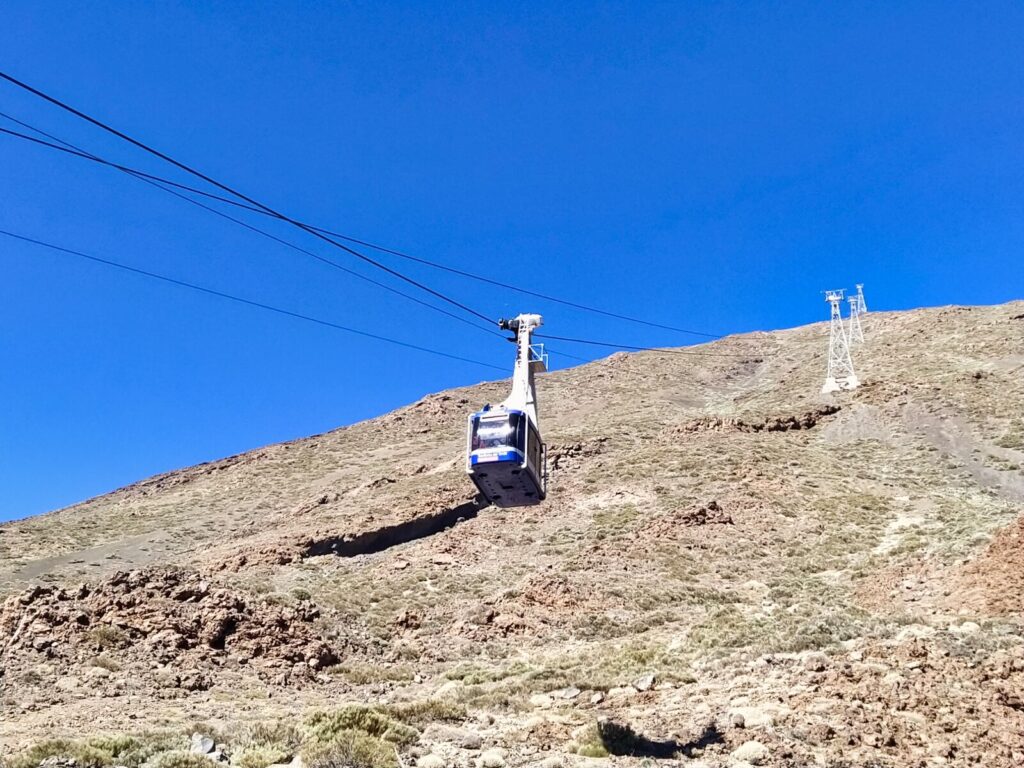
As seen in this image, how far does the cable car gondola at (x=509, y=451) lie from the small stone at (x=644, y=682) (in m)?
4.63

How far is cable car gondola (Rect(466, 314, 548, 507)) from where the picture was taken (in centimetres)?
1772

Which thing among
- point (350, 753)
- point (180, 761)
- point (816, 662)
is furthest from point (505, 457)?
point (180, 761)

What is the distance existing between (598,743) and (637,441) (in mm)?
36619

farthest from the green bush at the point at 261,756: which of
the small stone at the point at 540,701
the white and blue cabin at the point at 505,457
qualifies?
the white and blue cabin at the point at 505,457

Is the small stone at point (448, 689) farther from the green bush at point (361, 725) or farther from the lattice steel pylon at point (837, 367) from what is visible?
the lattice steel pylon at point (837, 367)

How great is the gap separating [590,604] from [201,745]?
589 inches

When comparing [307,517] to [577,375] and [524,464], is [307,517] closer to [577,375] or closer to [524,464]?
[524,464]

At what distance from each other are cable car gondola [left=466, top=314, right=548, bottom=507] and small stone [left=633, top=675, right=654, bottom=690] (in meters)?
4.63

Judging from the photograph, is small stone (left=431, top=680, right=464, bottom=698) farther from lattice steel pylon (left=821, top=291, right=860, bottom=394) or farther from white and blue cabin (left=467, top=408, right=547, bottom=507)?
lattice steel pylon (left=821, top=291, right=860, bottom=394)

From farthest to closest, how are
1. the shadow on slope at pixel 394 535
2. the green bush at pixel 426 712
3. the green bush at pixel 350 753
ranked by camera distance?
the shadow on slope at pixel 394 535 → the green bush at pixel 426 712 → the green bush at pixel 350 753

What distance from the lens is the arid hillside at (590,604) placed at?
1219cm

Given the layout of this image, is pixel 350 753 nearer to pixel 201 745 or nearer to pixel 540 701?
pixel 201 745

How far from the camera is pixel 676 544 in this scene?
29.8m

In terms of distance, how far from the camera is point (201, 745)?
11.5m
